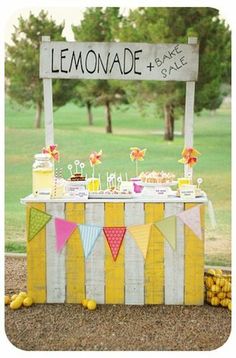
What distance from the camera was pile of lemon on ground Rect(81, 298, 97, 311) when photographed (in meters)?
3.22

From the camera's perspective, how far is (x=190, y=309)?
3254 mm

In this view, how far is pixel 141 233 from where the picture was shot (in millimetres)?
3205

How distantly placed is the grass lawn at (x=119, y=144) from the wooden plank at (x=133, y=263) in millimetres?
3325

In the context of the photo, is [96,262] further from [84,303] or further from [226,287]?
[226,287]

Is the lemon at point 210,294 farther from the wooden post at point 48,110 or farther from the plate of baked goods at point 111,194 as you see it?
the wooden post at point 48,110

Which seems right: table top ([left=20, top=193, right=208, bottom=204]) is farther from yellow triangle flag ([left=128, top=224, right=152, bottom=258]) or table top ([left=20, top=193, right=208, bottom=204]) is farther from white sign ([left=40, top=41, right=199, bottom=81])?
white sign ([left=40, top=41, right=199, bottom=81])

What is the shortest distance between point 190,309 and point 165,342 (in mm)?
280

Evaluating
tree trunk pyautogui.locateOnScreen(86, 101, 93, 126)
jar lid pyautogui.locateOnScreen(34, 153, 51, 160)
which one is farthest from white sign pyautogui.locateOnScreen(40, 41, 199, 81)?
tree trunk pyautogui.locateOnScreen(86, 101, 93, 126)

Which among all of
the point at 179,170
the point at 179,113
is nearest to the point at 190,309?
the point at 179,170

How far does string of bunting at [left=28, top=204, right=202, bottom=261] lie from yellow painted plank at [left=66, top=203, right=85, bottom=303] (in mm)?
22

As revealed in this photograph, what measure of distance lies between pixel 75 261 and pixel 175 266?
1.58ft

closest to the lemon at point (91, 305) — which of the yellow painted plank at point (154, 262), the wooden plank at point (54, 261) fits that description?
the wooden plank at point (54, 261)

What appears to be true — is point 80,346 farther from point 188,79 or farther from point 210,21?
→ point 210,21

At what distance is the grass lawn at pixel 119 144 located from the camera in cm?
730
